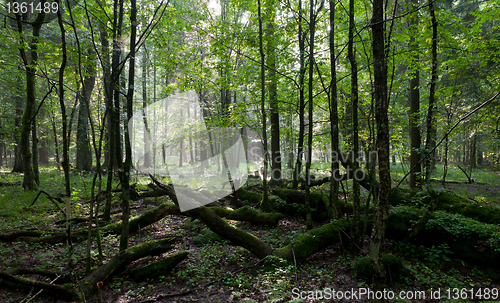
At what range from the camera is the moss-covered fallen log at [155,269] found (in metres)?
4.37

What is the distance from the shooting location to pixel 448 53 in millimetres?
6445

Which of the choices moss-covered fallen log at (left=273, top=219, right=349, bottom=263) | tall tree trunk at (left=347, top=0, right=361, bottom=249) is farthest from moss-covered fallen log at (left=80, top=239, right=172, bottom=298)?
tall tree trunk at (left=347, top=0, right=361, bottom=249)

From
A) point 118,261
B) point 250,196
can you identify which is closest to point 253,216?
point 250,196

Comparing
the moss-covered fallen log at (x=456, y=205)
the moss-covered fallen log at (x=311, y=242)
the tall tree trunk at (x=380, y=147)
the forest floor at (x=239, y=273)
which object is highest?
the tall tree trunk at (x=380, y=147)

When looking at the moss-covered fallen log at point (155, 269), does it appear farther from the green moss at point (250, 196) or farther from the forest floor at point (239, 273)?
the green moss at point (250, 196)

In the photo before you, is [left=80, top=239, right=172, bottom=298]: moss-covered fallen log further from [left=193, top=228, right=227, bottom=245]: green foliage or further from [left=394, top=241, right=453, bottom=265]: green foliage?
[left=394, top=241, right=453, bottom=265]: green foliage

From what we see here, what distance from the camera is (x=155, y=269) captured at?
4.47m

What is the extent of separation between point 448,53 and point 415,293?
6.31m

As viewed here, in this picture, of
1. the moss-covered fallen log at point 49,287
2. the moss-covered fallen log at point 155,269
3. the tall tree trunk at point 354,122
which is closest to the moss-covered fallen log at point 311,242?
the tall tree trunk at point 354,122

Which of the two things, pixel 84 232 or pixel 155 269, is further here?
pixel 84 232

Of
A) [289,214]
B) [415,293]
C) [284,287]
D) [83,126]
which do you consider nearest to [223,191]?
[289,214]

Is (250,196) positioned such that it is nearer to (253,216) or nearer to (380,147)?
(253,216)

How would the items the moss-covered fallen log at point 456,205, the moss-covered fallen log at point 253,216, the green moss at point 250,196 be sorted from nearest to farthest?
the moss-covered fallen log at point 456,205, the moss-covered fallen log at point 253,216, the green moss at point 250,196

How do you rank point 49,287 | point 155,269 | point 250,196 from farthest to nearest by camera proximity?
point 250,196 → point 155,269 → point 49,287
